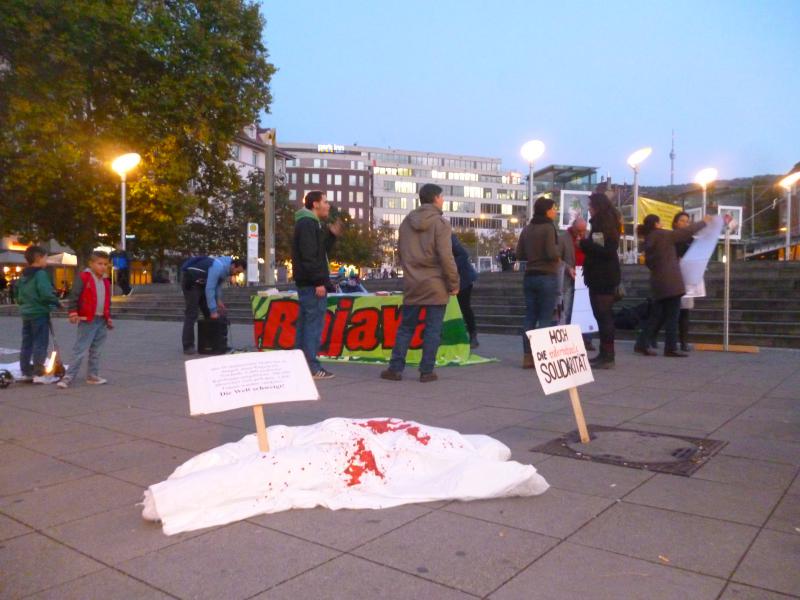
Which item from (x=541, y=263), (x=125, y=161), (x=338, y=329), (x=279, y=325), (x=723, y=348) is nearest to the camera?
(x=541, y=263)

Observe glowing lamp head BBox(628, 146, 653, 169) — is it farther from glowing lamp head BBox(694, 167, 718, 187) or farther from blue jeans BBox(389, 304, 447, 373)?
blue jeans BBox(389, 304, 447, 373)

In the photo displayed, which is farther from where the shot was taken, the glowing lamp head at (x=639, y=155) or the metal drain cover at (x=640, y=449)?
the glowing lamp head at (x=639, y=155)

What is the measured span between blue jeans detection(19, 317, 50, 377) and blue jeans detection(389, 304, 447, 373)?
13.6ft

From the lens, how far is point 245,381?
4.06m

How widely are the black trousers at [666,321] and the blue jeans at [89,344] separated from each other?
745 cm

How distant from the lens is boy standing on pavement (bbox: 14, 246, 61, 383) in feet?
26.2

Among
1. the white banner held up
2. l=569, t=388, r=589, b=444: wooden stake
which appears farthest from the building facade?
l=569, t=388, r=589, b=444: wooden stake

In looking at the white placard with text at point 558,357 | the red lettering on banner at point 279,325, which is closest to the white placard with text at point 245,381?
the white placard with text at point 558,357

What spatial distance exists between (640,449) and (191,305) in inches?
323

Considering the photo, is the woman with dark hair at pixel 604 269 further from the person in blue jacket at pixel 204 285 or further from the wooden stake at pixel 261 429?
the wooden stake at pixel 261 429

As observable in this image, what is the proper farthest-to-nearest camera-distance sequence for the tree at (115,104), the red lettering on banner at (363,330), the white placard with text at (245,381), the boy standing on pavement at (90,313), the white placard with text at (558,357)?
the tree at (115,104)
the red lettering on banner at (363,330)
the boy standing on pavement at (90,313)
the white placard with text at (558,357)
the white placard with text at (245,381)

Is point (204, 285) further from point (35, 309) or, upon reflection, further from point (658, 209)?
point (658, 209)

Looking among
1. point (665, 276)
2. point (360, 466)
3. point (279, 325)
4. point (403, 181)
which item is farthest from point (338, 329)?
point (403, 181)

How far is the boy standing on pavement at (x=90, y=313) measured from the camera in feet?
25.6
